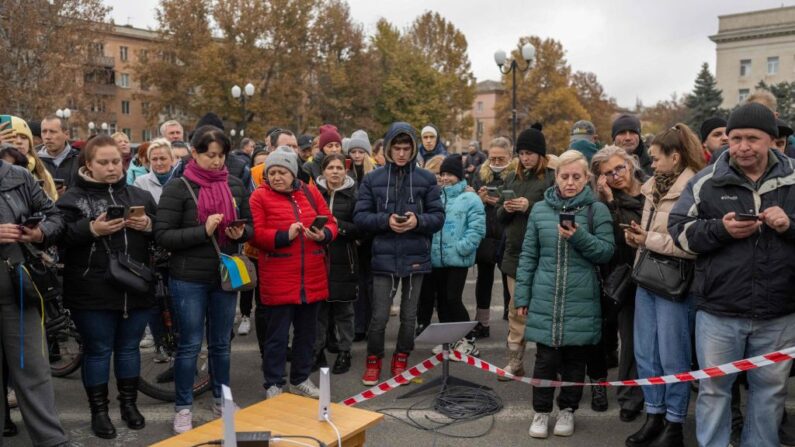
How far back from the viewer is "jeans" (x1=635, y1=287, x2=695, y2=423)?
414 cm

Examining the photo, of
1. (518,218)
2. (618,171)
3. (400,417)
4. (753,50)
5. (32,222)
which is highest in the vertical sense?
(753,50)

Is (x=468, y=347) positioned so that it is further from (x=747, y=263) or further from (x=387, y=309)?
(x=747, y=263)

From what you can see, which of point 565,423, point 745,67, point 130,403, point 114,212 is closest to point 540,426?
point 565,423

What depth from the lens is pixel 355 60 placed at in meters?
45.8

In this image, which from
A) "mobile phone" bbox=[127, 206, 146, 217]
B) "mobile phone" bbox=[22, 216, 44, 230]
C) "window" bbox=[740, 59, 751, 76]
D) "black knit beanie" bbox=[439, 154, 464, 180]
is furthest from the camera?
"window" bbox=[740, 59, 751, 76]

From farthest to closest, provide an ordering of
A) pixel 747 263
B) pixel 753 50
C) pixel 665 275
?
1. pixel 753 50
2. pixel 665 275
3. pixel 747 263

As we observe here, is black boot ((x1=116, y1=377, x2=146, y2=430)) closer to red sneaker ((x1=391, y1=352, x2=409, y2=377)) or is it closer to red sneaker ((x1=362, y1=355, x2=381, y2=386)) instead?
red sneaker ((x1=362, y1=355, x2=381, y2=386))

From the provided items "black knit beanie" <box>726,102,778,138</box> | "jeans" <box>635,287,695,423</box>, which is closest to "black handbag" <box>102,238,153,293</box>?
"jeans" <box>635,287,695,423</box>

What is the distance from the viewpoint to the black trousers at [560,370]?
14.6 feet

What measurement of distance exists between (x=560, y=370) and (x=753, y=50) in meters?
69.0

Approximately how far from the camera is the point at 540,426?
4441mm

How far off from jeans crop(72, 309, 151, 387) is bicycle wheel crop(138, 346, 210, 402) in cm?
45

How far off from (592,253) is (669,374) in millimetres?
925

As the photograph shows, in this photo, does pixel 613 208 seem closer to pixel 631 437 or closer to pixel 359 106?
pixel 631 437
